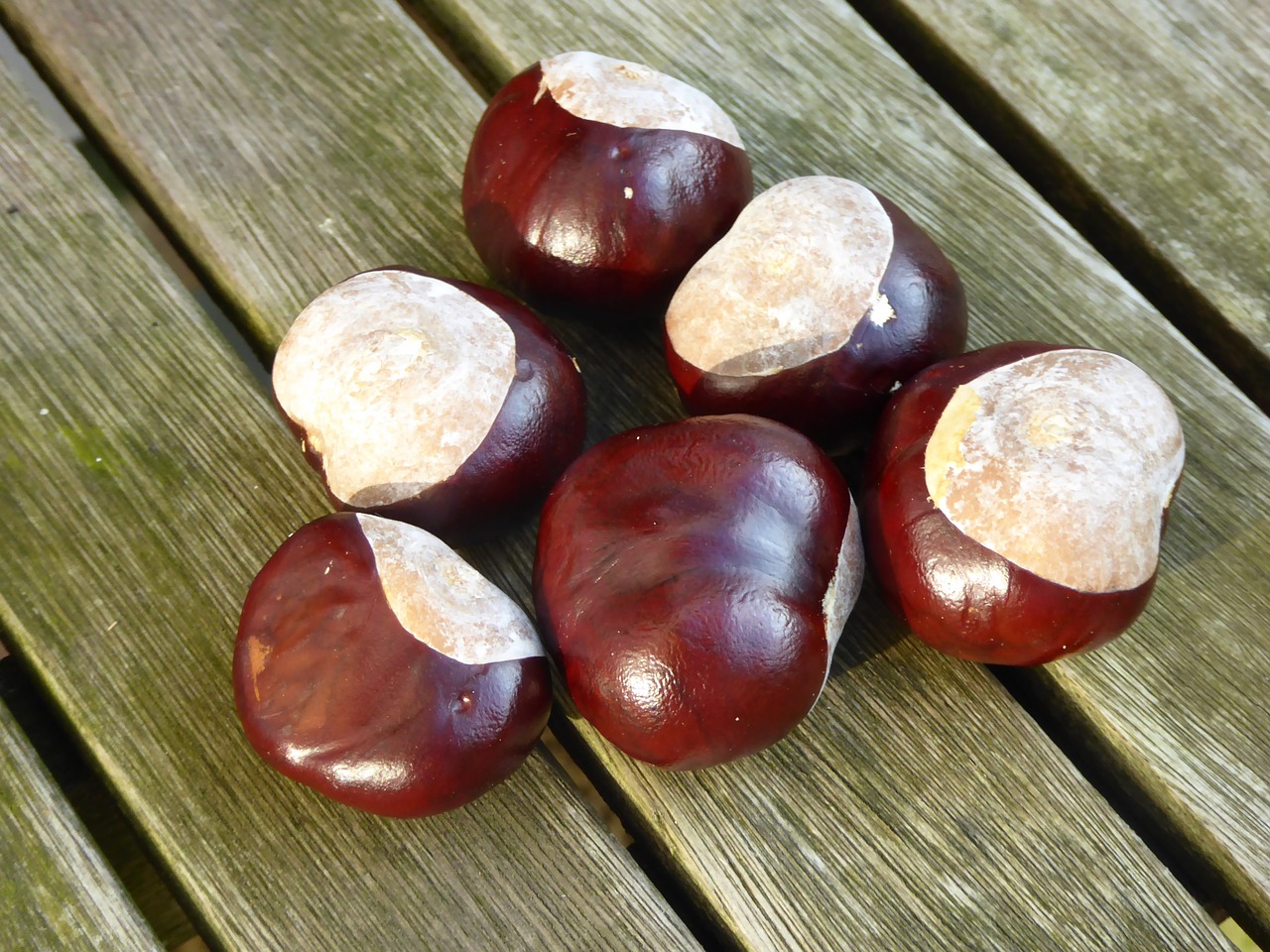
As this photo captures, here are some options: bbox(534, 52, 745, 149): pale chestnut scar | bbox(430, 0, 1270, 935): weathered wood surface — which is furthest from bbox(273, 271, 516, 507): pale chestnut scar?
bbox(430, 0, 1270, 935): weathered wood surface

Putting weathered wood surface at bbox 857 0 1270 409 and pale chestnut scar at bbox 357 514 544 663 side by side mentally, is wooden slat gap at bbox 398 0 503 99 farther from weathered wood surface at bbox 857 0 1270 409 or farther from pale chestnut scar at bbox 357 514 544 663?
pale chestnut scar at bbox 357 514 544 663

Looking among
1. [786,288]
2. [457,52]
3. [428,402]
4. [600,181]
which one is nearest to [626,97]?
[600,181]

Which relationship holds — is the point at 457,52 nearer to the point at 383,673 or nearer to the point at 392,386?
the point at 392,386

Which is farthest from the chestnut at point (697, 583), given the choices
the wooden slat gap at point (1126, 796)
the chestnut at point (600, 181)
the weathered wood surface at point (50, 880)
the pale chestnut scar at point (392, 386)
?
the weathered wood surface at point (50, 880)

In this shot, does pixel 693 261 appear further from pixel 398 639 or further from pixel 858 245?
pixel 398 639

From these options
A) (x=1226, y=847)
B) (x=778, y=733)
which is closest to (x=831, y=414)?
(x=778, y=733)

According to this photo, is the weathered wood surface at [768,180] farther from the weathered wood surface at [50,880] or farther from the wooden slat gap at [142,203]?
the weathered wood surface at [50,880]

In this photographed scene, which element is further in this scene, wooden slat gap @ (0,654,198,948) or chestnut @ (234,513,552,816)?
wooden slat gap @ (0,654,198,948)
